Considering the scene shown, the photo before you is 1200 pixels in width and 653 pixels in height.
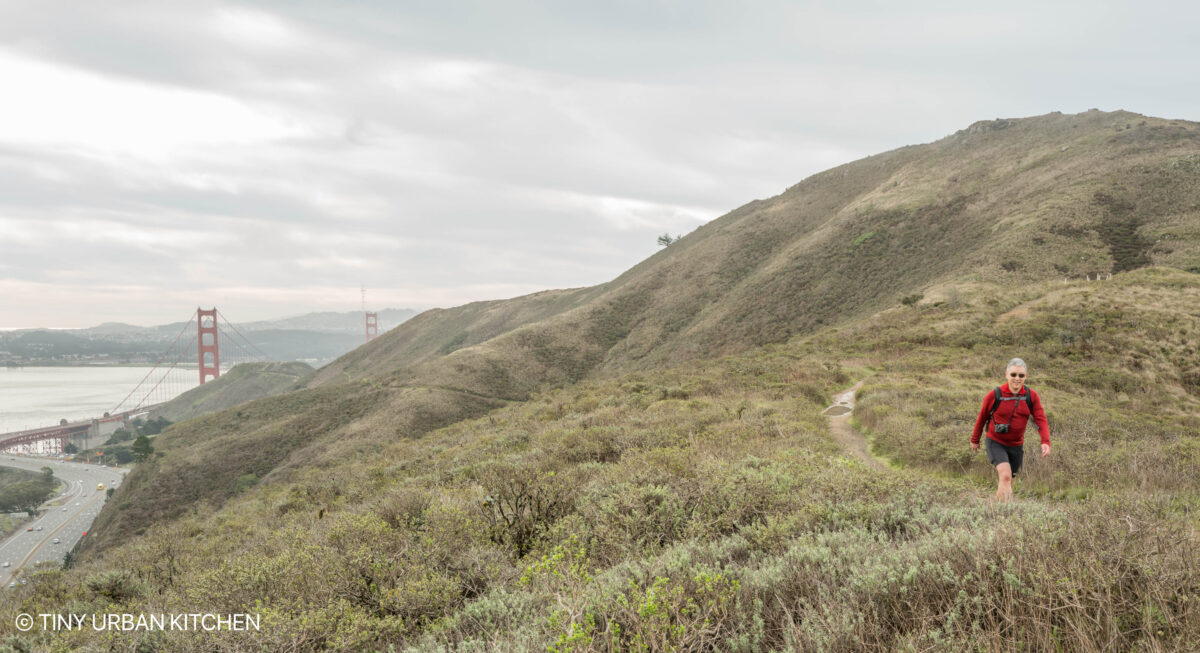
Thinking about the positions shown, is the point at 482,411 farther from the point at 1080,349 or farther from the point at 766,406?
the point at 1080,349

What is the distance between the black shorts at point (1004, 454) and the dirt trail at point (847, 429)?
73.7 inches

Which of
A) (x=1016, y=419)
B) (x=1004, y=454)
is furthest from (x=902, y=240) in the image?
(x=1004, y=454)

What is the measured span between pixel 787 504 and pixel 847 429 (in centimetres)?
741

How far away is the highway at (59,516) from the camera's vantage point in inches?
2046

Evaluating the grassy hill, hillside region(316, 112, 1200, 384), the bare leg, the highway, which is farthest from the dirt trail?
the highway

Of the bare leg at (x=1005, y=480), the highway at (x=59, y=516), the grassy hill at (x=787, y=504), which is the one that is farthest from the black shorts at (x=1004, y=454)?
the highway at (x=59, y=516)

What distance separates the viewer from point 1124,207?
33969 millimetres

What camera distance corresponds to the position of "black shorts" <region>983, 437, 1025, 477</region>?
257 inches

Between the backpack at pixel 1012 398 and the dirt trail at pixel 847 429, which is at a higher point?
the backpack at pixel 1012 398

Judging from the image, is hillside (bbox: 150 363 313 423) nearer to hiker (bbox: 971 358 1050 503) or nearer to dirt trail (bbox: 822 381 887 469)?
dirt trail (bbox: 822 381 887 469)

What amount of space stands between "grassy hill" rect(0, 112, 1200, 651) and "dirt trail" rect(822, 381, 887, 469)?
1.29 ft

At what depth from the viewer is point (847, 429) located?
1177cm

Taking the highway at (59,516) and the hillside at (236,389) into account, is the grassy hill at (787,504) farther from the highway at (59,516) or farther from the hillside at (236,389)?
the hillside at (236,389)

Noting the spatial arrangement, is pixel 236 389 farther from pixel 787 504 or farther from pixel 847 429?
pixel 787 504
